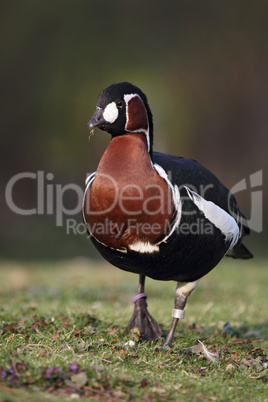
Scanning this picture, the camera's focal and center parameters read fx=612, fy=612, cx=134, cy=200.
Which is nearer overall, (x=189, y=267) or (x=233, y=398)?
(x=233, y=398)

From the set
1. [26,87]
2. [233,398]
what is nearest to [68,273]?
[233,398]

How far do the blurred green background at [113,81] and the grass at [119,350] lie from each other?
20.7ft

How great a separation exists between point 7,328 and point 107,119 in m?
1.69

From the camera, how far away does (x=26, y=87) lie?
14984 mm

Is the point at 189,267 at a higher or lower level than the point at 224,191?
lower

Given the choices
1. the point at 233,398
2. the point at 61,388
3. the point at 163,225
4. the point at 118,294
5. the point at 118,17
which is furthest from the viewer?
the point at 118,17

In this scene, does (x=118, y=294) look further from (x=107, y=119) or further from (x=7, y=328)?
(x=107, y=119)

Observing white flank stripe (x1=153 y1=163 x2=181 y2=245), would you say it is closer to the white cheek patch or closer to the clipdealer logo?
the white cheek patch

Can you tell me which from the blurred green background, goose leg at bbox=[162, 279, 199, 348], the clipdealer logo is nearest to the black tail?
goose leg at bbox=[162, 279, 199, 348]

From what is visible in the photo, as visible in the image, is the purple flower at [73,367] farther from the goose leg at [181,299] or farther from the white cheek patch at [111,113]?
the white cheek patch at [111,113]

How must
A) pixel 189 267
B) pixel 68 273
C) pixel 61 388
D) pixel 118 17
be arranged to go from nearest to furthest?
pixel 61 388, pixel 189 267, pixel 68 273, pixel 118 17

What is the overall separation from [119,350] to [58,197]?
11.5 m

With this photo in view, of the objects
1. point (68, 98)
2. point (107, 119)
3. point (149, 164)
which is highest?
point (68, 98)

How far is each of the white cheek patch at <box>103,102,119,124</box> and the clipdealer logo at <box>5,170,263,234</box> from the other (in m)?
10.7
